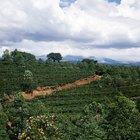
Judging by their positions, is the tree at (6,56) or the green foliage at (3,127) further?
the tree at (6,56)

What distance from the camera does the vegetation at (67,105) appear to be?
47.3 meters

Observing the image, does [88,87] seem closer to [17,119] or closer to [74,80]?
[74,80]

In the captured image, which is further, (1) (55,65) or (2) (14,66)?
(1) (55,65)

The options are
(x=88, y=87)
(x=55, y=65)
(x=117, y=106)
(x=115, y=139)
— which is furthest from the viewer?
(x=55, y=65)

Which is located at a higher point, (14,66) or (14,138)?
(14,66)

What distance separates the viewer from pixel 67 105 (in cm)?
10231

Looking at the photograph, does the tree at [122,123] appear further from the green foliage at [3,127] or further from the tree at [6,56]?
the tree at [6,56]

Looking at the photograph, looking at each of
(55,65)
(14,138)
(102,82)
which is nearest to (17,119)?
(14,138)

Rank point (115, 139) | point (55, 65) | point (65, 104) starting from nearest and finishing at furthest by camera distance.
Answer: point (115, 139) < point (65, 104) < point (55, 65)

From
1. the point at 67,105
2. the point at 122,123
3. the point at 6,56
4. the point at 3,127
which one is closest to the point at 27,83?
the point at 67,105

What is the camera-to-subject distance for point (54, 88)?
131 meters

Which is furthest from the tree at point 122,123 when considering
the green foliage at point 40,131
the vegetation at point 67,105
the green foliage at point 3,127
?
the green foliage at point 3,127

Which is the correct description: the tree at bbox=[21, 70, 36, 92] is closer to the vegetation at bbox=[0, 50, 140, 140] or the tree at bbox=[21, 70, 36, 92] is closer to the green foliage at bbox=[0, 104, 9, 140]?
the vegetation at bbox=[0, 50, 140, 140]

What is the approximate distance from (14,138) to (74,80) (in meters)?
61.8
